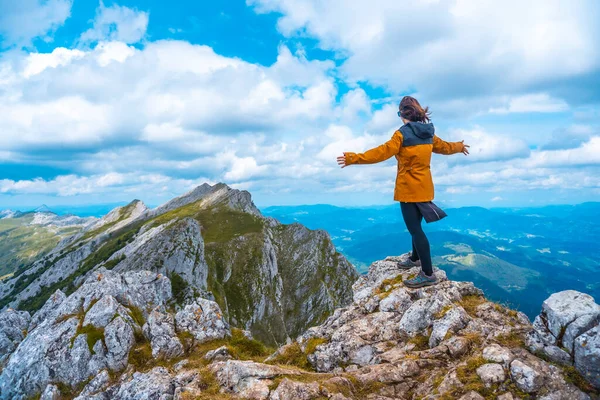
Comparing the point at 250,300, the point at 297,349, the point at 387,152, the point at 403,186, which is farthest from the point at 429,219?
the point at 250,300

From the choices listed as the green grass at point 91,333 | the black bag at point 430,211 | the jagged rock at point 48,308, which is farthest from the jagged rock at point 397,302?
the jagged rock at point 48,308

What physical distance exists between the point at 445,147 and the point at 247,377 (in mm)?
11607

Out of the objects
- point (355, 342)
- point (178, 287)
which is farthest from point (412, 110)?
point (178, 287)

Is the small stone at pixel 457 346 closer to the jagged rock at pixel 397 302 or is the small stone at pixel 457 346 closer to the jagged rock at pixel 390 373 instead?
the jagged rock at pixel 390 373

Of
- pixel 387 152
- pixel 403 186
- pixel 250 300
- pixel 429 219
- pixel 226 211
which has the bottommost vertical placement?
pixel 250 300

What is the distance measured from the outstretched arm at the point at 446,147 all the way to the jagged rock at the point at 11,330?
28112 millimetres

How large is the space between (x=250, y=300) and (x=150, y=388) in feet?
432

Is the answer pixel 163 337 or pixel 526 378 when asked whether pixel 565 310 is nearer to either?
pixel 526 378

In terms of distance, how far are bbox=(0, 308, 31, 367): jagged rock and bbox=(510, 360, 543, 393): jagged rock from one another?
27.4 m

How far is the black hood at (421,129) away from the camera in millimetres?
12188

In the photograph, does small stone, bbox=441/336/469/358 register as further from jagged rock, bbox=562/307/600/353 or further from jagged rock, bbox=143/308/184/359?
jagged rock, bbox=143/308/184/359

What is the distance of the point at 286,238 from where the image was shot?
609 feet

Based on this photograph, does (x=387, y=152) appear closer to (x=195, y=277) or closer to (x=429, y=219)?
(x=429, y=219)

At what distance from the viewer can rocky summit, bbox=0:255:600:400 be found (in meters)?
7.70
